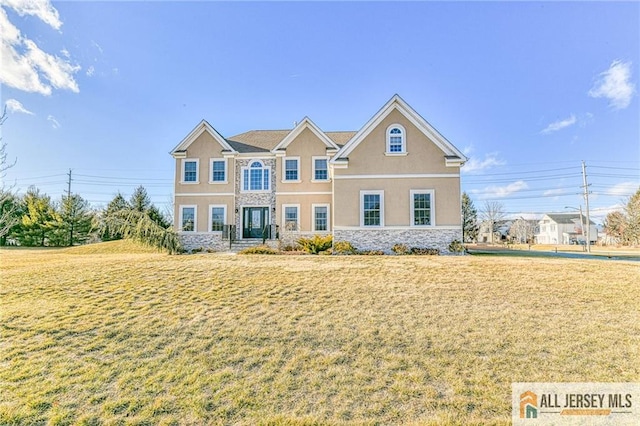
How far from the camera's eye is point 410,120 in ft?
54.4

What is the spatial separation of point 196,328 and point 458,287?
7003 mm

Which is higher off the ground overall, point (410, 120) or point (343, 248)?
point (410, 120)

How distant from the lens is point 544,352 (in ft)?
17.0

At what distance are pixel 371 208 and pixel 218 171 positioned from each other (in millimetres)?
10905

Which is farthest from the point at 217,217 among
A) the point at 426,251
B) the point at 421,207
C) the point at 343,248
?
the point at 426,251

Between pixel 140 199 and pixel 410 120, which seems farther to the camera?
pixel 140 199

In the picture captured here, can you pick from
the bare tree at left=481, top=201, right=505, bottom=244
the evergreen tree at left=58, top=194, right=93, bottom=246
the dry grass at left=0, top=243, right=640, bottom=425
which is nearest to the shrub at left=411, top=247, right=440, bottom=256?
the dry grass at left=0, top=243, right=640, bottom=425

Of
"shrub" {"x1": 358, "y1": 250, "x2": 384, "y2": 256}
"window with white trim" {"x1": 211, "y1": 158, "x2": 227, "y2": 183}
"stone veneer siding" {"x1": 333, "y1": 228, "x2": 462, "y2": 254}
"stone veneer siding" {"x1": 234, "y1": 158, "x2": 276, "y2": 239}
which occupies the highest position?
"window with white trim" {"x1": 211, "y1": 158, "x2": 227, "y2": 183}

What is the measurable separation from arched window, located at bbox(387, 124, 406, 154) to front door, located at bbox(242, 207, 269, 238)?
911cm

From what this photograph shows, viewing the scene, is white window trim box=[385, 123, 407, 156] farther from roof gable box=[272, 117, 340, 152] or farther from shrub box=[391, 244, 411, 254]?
shrub box=[391, 244, 411, 254]

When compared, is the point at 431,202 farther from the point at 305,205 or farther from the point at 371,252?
the point at 305,205

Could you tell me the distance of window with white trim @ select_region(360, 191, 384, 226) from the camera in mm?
16500

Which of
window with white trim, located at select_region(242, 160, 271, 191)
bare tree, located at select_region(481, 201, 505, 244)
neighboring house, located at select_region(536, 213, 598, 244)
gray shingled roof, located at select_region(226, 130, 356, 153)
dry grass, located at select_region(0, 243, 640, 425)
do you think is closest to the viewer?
dry grass, located at select_region(0, 243, 640, 425)
